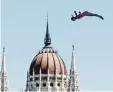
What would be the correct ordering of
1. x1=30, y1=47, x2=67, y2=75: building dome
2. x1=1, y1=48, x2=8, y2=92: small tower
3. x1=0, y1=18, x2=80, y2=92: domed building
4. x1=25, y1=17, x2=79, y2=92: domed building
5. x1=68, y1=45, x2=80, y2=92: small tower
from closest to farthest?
1. x1=1, y1=48, x2=8, y2=92: small tower
2. x1=68, y1=45, x2=80, y2=92: small tower
3. x1=0, y1=18, x2=80, y2=92: domed building
4. x1=25, y1=17, x2=79, y2=92: domed building
5. x1=30, y1=47, x2=67, y2=75: building dome

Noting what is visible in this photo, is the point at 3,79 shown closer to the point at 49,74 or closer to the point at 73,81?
the point at 49,74

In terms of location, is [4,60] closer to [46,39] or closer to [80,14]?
[46,39]

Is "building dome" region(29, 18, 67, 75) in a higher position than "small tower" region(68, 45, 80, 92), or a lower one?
higher

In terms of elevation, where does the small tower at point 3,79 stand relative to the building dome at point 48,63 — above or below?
below

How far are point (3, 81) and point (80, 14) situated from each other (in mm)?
73920

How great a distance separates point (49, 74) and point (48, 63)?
298 cm

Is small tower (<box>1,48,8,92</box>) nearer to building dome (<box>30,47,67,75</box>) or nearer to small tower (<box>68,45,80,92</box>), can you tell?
building dome (<box>30,47,67,75</box>)

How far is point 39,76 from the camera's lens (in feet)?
414

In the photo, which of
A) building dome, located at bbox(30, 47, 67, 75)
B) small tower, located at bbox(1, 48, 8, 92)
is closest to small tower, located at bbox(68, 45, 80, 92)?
building dome, located at bbox(30, 47, 67, 75)

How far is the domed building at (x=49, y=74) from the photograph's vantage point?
409 feet

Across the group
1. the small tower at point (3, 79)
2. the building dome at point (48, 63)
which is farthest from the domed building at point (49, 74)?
the small tower at point (3, 79)

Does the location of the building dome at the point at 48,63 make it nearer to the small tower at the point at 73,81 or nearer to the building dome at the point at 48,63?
the building dome at the point at 48,63

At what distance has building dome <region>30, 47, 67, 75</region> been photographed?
128 metres

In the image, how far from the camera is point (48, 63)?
129 meters
